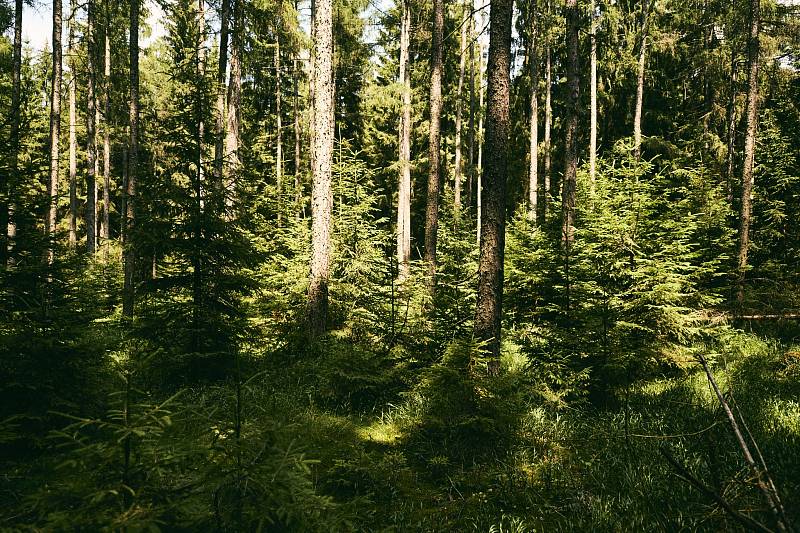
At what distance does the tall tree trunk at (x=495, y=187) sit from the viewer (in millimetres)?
6668

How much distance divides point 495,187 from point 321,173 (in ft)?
14.3

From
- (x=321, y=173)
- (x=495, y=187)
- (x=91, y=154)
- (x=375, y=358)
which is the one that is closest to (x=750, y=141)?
(x=495, y=187)

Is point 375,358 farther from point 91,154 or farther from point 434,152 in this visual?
point 91,154

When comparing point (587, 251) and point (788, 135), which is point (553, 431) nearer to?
point (587, 251)

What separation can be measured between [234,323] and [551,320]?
7.14 meters

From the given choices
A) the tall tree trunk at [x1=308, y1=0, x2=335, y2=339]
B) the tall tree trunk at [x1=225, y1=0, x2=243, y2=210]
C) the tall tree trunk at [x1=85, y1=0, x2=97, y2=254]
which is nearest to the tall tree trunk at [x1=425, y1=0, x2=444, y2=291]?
the tall tree trunk at [x1=308, y1=0, x2=335, y2=339]

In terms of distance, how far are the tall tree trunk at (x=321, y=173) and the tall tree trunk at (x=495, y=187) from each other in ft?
13.2

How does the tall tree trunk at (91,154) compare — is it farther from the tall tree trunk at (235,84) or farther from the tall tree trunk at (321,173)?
the tall tree trunk at (321,173)

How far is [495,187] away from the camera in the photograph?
6.74 metres

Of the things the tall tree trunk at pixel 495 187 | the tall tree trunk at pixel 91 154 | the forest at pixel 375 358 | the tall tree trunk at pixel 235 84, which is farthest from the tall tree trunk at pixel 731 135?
the tall tree trunk at pixel 91 154

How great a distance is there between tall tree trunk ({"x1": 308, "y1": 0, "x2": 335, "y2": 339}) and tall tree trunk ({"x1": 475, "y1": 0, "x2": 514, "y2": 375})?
158 inches

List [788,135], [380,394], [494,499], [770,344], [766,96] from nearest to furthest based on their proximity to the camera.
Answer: [494,499], [380,394], [770,344], [788,135], [766,96]

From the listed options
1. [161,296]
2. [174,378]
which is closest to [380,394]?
[174,378]

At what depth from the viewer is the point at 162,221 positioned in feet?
25.0
